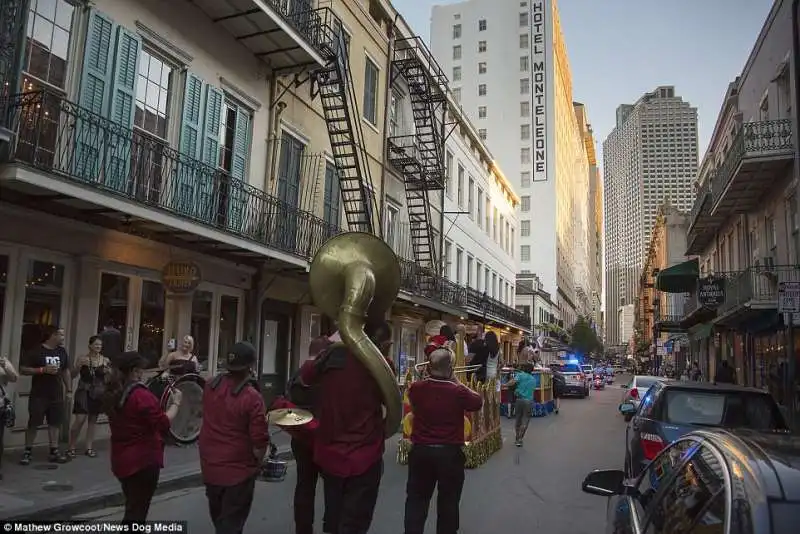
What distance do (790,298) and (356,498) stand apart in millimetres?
9707

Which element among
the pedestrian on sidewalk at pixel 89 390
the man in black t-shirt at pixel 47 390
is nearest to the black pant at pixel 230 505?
the pedestrian on sidewalk at pixel 89 390

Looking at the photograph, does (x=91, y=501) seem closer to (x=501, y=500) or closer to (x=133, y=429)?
(x=133, y=429)

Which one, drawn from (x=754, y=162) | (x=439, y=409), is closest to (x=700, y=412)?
(x=439, y=409)

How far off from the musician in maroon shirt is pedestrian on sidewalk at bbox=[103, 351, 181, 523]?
1226 millimetres

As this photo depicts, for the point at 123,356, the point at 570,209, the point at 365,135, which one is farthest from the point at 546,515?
the point at 570,209

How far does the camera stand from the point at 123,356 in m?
4.70

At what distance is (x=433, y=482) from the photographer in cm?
546

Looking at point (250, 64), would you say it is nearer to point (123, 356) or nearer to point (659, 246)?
point (123, 356)

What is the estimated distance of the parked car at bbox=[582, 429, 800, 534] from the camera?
6.92 ft

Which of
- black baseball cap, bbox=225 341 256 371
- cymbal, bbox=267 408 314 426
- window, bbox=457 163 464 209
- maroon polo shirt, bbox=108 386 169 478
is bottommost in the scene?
maroon polo shirt, bbox=108 386 169 478

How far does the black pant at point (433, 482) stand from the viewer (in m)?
5.34

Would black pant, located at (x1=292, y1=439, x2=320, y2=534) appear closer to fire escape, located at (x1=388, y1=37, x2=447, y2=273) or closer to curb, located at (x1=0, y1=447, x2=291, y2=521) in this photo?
curb, located at (x1=0, y1=447, x2=291, y2=521)

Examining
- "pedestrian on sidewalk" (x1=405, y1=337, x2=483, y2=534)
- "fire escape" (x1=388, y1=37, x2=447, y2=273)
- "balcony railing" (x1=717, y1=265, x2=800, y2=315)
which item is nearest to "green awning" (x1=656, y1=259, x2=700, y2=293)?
"balcony railing" (x1=717, y1=265, x2=800, y2=315)

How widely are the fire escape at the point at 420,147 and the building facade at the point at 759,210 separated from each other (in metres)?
9.51
